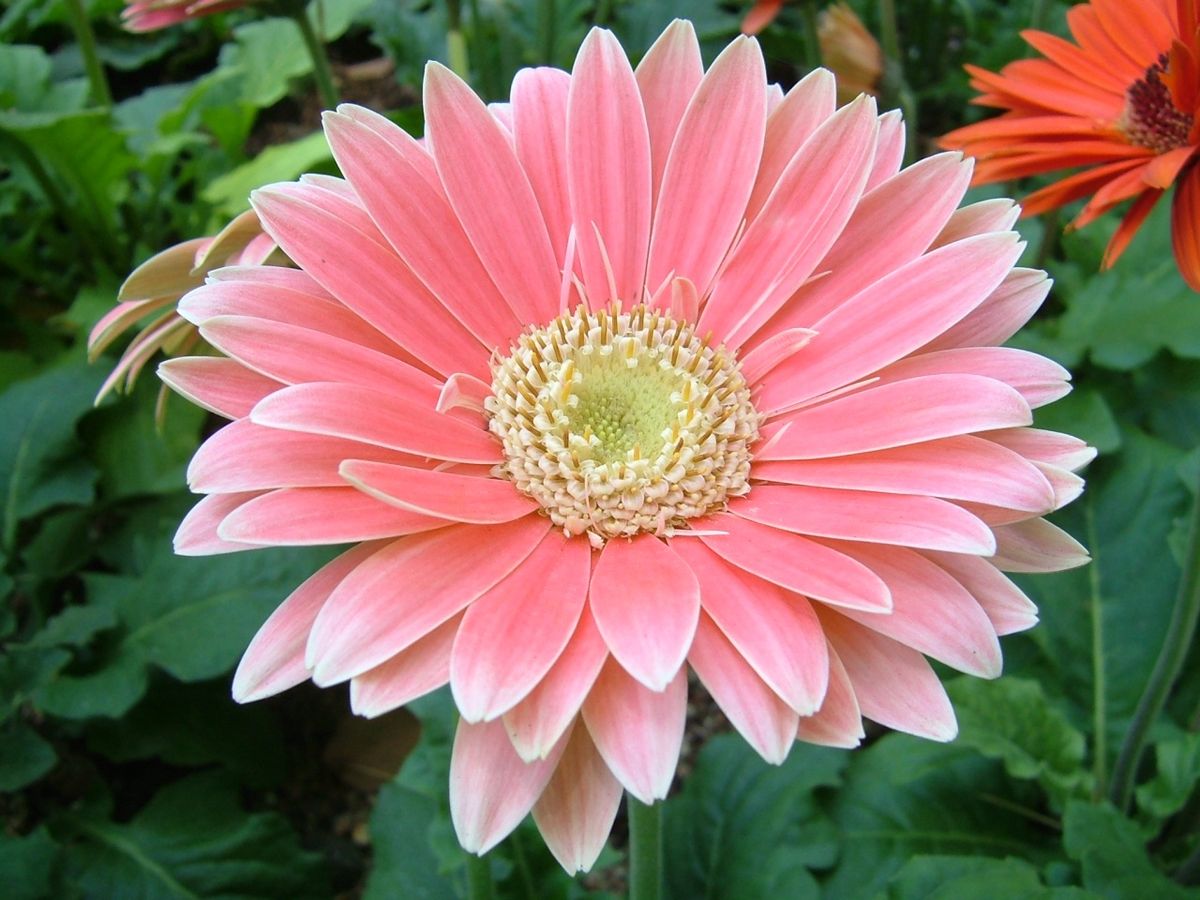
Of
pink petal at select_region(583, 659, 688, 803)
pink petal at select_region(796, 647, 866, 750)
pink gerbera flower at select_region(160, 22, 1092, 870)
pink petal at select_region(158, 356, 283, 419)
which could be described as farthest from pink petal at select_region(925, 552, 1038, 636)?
pink petal at select_region(158, 356, 283, 419)

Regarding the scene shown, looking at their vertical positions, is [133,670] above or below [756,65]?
below

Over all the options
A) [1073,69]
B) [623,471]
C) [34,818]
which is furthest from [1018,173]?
[34,818]

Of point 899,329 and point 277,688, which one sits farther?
point 899,329

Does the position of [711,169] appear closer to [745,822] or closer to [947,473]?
[947,473]

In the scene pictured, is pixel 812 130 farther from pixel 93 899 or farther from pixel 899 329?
pixel 93 899

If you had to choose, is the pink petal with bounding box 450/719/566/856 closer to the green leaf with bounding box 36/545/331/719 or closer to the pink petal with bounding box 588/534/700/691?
the pink petal with bounding box 588/534/700/691

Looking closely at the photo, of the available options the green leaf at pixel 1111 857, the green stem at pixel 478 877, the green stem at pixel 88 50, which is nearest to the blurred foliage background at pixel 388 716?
the green leaf at pixel 1111 857

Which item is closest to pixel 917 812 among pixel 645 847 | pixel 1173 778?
pixel 1173 778
